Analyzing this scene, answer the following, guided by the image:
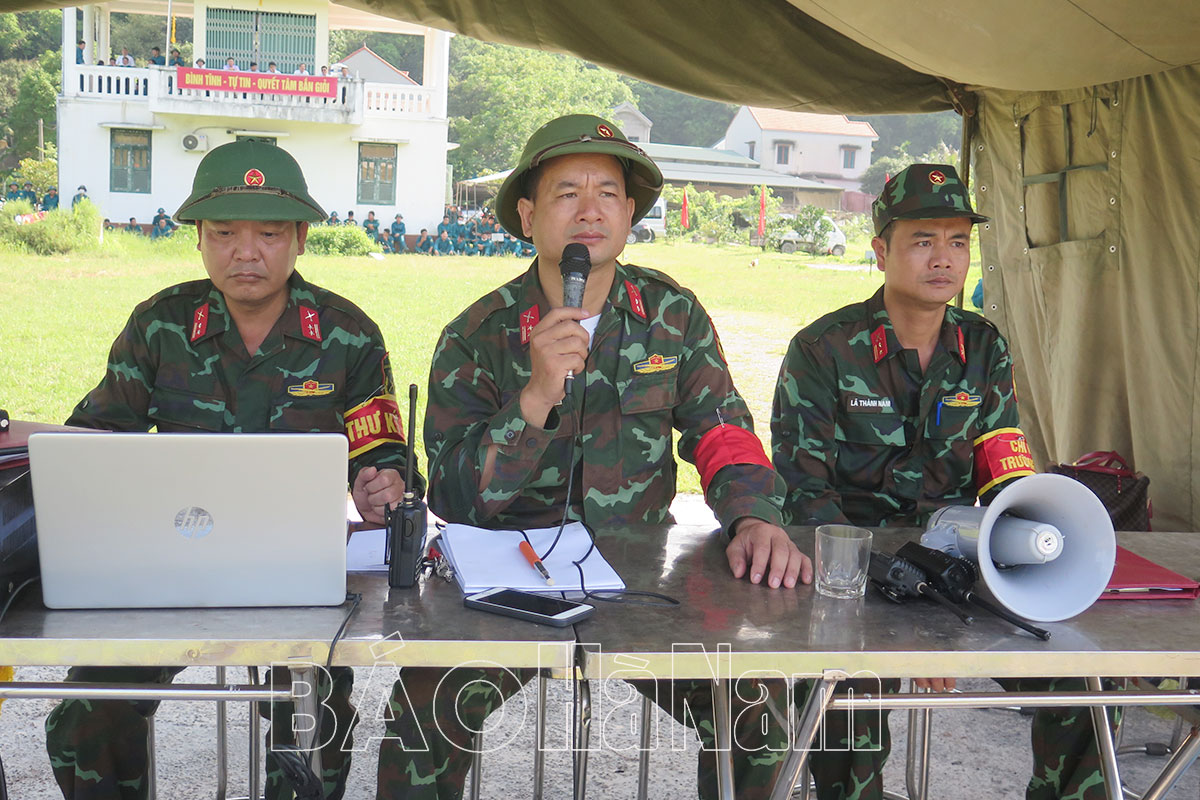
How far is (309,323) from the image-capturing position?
2.90m

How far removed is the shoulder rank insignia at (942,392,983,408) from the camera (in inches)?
119

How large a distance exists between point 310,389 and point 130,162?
26.0 metres

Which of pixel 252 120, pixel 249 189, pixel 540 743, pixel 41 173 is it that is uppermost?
pixel 252 120

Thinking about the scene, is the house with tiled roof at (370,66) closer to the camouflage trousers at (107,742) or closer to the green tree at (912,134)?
the green tree at (912,134)

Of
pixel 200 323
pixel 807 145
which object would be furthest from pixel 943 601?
pixel 807 145

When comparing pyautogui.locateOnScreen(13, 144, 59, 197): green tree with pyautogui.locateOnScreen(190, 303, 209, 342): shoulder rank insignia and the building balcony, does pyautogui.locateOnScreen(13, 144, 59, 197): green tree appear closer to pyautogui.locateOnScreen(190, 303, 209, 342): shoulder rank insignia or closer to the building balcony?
the building balcony

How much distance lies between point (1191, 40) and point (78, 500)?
10.2 feet

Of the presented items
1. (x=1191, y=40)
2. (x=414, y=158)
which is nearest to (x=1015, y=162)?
(x=1191, y=40)

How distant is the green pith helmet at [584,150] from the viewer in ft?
8.14

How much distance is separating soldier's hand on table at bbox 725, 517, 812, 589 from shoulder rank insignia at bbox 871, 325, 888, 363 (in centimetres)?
108

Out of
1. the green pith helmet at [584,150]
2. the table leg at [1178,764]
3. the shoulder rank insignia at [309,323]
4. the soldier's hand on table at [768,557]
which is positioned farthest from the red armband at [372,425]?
the table leg at [1178,764]

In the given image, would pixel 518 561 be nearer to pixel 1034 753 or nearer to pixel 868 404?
pixel 1034 753

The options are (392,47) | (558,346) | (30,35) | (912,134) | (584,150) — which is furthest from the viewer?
(912,134)

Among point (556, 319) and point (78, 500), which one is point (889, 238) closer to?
point (556, 319)
